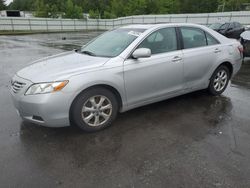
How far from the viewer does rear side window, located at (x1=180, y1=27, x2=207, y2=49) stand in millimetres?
4137

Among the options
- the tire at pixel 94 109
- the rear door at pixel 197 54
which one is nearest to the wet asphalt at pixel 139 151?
the tire at pixel 94 109

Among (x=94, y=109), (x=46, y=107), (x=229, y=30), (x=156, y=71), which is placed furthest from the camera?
(x=229, y=30)

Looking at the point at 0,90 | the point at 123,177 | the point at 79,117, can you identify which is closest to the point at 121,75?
the point at 79,117

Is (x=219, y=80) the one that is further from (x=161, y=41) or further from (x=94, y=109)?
(x=94, y=109)

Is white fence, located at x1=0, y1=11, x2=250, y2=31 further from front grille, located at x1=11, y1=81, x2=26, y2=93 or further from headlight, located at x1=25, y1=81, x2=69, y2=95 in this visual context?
headlight, located at x1=25, y1=81, x2=69, y2=95

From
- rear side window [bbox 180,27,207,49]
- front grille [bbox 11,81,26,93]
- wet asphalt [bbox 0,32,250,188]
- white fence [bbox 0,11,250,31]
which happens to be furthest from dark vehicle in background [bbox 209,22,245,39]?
front grille [bbox 11,81,26,93]

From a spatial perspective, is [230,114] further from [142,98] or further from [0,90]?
[0,90]

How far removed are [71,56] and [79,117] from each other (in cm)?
130

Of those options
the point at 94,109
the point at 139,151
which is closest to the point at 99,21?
the point at 94,109

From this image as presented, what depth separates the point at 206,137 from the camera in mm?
3186

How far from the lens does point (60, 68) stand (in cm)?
319

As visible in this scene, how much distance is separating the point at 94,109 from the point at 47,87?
→ 0.76m

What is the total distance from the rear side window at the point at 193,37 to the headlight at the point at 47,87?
2.48m

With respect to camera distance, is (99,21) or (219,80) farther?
(99,21)
